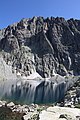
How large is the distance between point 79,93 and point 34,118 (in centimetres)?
3862

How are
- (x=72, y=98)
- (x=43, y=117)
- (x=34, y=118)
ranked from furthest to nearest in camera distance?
(x=72, y=98), (x=34, y=118), (x=43, y=117)

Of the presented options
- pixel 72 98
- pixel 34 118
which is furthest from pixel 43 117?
pixel 72 98

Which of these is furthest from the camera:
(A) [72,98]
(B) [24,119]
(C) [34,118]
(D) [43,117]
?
(A) [72,98]

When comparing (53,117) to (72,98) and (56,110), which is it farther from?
(72,98)

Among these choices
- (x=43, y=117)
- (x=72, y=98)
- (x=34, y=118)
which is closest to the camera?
(x=43, y=117)

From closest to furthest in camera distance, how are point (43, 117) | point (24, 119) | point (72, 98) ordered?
point (43, 117) → point (24, 119) → point (72, 98)

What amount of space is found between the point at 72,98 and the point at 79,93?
2235 mm

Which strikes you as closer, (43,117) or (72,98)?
(43,117)

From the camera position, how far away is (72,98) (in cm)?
5372

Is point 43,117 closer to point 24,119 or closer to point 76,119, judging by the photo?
point 76,119

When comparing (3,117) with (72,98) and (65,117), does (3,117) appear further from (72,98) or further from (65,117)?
(72,98)

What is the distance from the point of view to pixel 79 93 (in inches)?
2158

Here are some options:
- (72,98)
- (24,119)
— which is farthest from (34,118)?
(72,98)

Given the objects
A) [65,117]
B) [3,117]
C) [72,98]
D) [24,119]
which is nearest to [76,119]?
[65,117]
